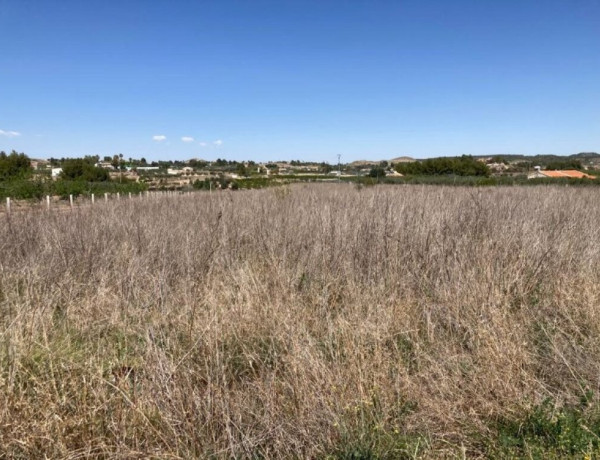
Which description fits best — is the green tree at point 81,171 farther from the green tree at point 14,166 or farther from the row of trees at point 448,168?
the row of trees at point 448,168

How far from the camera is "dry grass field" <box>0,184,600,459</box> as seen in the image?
1756mm

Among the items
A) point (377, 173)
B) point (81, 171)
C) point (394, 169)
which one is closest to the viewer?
point (377, 173)

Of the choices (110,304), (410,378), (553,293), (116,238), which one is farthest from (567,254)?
(116,238)

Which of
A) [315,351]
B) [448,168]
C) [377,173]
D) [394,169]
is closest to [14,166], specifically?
[377,173]

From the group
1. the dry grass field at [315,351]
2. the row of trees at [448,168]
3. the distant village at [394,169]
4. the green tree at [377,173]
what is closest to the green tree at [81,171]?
the distant village at [394,169]

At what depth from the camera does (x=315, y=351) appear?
7.44 feet

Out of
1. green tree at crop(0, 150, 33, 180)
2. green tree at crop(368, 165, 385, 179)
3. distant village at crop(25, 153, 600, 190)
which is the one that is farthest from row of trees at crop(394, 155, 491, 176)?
green tree at crop(0, 150, 33, 180)

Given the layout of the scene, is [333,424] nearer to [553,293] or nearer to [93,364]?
[93,364]

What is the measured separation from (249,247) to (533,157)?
6049cm

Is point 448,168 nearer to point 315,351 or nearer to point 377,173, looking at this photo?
point 377,173

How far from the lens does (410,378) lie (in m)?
2.24

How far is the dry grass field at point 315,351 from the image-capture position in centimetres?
176

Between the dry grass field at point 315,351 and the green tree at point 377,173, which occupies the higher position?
the green tree at point 377,173

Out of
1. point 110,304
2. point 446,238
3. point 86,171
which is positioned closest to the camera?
point 110,304
